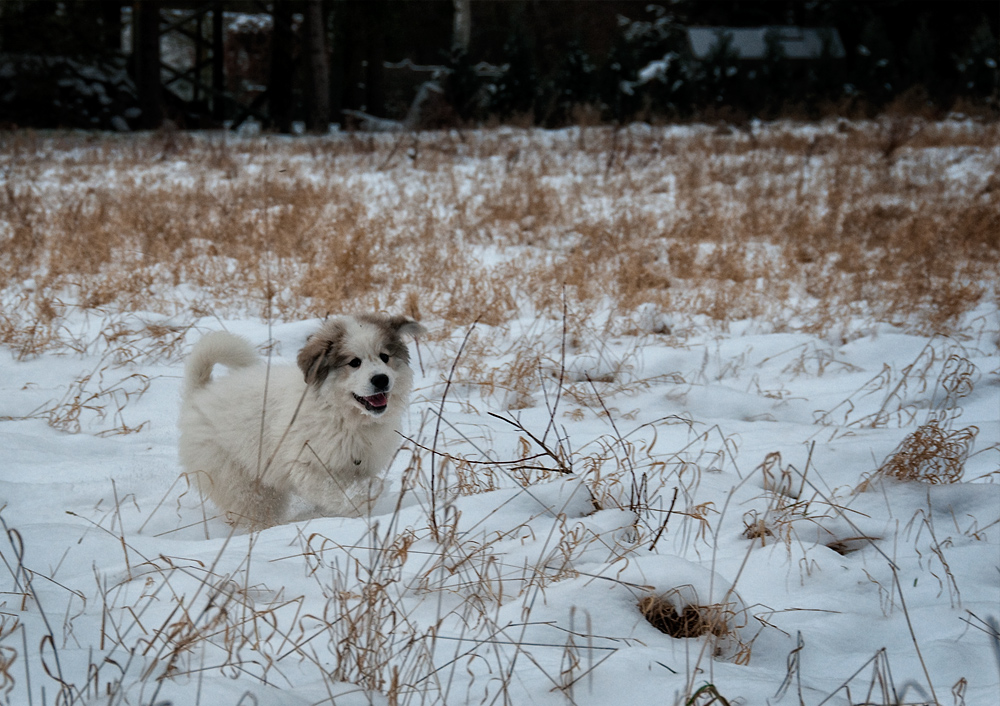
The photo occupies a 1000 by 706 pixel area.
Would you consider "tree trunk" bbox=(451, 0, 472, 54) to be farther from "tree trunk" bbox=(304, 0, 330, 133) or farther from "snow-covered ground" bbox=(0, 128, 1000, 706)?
"snow-covered ground" bbox=(0, 128, 1000, 706)

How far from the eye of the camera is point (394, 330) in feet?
10.4

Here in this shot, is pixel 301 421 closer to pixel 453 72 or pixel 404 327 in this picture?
pixel 404 327

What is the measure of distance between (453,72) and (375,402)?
52.8ft

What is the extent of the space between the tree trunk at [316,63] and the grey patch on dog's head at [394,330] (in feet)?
41.2

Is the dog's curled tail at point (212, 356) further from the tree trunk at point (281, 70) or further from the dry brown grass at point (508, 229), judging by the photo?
the tree trunk at point (281, 70)

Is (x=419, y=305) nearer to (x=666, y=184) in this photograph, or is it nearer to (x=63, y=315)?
(x=63, y=315)

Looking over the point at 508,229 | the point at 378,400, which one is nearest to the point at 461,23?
the point at 508,229

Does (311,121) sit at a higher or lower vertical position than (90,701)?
higher

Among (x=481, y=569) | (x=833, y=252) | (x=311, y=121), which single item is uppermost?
(x=311, y=121)

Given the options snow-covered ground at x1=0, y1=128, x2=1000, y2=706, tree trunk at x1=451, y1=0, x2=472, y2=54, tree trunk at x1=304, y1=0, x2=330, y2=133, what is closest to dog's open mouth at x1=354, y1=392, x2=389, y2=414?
snow-covered ground at x1=0, y1=128, x2=1000, y2=706

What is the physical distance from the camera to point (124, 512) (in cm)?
263

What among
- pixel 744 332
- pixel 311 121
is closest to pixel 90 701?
pixel 744 332

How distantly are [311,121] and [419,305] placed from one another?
38.1 feet

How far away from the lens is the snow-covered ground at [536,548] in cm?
161
